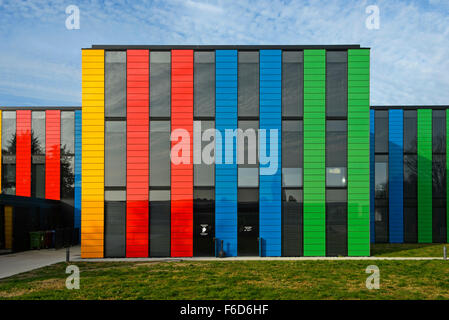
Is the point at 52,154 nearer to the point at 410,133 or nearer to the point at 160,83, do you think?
the point at 160,83

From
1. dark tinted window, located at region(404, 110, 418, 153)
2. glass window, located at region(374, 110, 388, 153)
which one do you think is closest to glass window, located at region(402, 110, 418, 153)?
dark tinted window, located at region(404, 110, 418, 153)

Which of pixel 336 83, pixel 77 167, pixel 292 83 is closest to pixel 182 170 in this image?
pixel 292 83

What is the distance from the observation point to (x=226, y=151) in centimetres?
1752

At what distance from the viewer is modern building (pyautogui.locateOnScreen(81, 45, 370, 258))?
17.3 meters

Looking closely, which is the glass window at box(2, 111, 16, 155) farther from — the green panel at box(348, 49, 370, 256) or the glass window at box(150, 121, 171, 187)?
the green panel at box(348, 49, 370, 256)

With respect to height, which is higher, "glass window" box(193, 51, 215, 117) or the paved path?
"glass window" box(193, 51, 215, 117)

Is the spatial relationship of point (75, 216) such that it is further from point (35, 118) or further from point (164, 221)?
point (164, 221)

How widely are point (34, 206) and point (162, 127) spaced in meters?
12.1

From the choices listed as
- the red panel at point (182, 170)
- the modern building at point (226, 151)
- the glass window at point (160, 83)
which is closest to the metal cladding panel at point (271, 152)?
the modern building at point (226, 151)

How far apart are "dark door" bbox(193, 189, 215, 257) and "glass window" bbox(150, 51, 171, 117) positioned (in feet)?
17.0

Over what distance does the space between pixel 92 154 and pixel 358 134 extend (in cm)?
1545

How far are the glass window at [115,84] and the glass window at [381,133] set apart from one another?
1976 centimetres

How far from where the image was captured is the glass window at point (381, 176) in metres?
25.1
